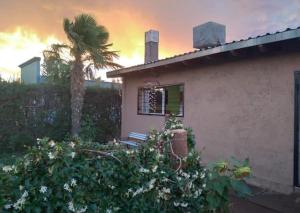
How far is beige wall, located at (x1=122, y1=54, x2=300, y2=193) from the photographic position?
19.3 ft

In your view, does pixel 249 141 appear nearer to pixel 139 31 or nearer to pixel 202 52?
pixel 202 52

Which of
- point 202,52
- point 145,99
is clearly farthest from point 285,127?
point 145,99

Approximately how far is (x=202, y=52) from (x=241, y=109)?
1680 millimetres

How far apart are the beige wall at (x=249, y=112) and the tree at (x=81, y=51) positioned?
3.84m

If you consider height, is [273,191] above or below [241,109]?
below

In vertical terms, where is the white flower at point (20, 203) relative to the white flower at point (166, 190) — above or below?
above

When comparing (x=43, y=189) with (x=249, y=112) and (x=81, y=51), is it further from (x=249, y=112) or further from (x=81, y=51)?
(x=81, y=51)

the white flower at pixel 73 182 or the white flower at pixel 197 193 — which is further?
the white flower at pixel 197 193

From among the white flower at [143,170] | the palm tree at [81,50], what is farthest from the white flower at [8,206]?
the palm tree at [81,50]

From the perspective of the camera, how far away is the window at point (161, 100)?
9177mm

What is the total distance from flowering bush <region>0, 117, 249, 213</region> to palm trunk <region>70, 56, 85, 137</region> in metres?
7.93

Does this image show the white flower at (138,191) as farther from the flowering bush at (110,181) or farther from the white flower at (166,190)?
the white flower at (166,190)

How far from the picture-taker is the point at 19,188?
8.74ft

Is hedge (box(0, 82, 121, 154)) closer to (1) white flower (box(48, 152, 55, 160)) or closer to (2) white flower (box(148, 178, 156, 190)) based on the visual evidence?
(2) white flower (box(148, 178, 156, 190))
